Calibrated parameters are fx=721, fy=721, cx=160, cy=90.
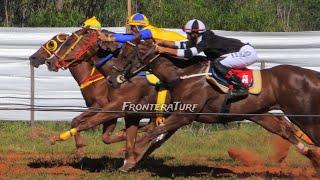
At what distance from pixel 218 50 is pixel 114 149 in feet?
13.7

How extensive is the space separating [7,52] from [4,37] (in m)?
0.38

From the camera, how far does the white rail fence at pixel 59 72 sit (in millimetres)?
15367

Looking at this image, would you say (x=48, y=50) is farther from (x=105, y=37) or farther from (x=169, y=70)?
(x=169, y=70)

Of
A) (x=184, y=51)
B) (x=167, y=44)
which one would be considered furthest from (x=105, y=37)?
(x=184, y=51)

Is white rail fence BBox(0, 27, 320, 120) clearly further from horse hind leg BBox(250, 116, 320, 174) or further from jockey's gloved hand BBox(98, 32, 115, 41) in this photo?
horse hind leg BBox(250, 116, 320, 174)

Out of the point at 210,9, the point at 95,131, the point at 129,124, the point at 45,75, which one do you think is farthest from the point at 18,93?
the point at 210,9

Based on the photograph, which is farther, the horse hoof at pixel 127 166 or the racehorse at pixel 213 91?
the horse hoof at pixel 127 166

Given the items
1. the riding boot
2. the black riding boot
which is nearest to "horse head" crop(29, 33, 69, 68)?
the black riding boot

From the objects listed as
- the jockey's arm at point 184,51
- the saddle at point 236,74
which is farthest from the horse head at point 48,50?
the saddle at point 236,74

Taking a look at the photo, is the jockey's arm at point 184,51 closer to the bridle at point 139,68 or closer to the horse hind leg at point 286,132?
the bridle at point 139,68

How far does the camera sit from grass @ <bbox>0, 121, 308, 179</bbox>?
10.7 meters

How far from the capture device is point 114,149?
1354cm

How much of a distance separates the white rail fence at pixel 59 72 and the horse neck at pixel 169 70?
554 centimetres

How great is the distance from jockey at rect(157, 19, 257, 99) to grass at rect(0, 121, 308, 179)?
4.92 feet
